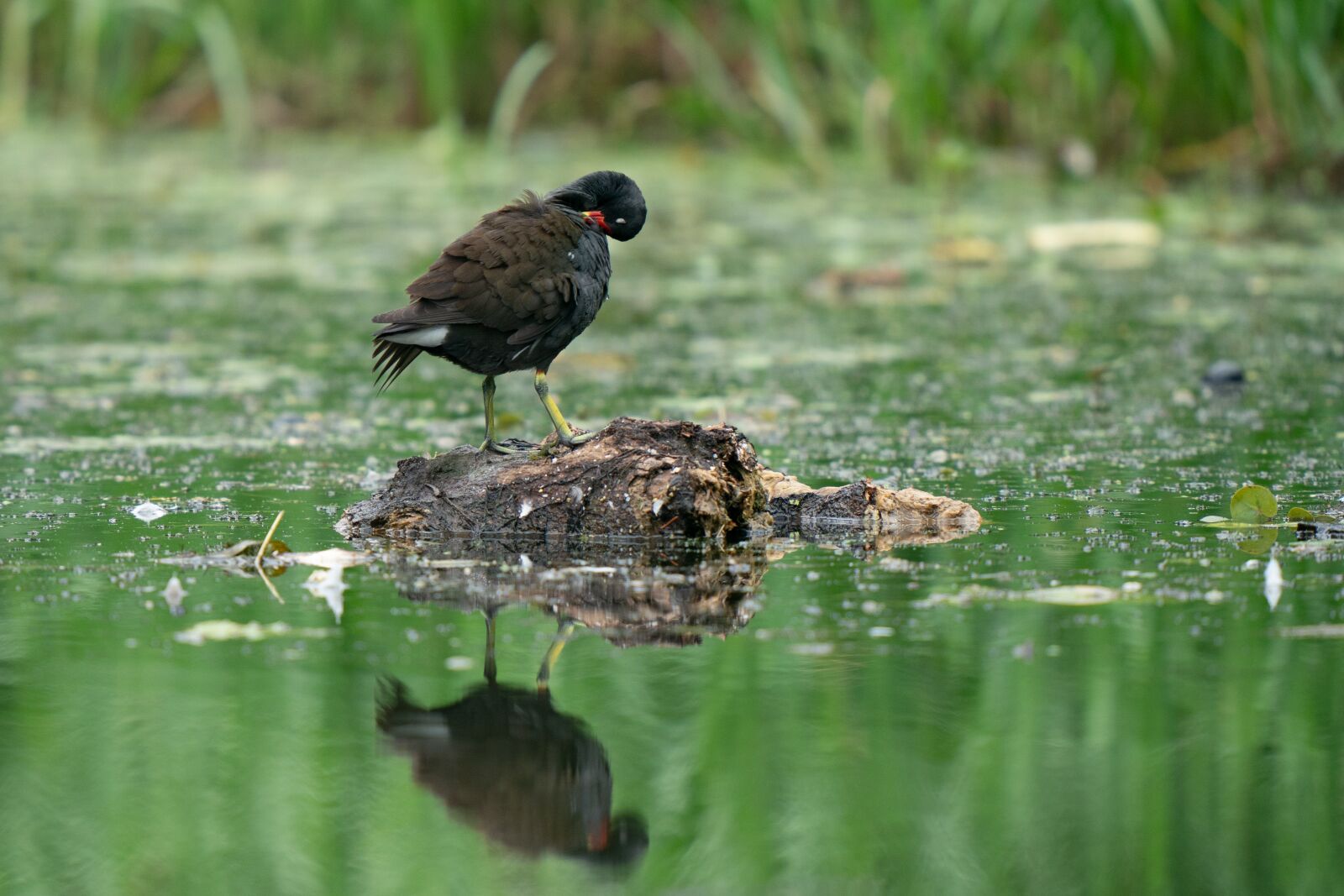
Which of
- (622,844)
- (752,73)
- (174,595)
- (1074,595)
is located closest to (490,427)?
(174,595)

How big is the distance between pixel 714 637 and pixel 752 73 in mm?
10090

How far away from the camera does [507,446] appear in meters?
4.60

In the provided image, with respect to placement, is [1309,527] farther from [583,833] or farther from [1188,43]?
[1188,43]

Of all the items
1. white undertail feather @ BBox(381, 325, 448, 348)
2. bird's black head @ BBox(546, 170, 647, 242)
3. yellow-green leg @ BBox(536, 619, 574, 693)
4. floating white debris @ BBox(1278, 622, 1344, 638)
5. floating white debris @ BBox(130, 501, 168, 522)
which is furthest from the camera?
bird's black head @ BBox(546, 170, 647, 242)

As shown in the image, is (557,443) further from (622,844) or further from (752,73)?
(752,73)

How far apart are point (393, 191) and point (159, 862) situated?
393 inches

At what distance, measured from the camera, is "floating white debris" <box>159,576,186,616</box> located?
350cm

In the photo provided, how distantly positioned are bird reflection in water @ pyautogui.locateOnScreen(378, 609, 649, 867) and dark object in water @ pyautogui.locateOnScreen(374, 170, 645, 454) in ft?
4.14

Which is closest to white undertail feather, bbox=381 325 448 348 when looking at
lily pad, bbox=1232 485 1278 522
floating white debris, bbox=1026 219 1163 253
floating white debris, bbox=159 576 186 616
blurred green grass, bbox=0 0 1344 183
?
floating white debris, bbox=159 576 186 616

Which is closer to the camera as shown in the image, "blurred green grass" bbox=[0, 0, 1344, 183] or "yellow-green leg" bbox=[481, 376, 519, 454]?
"yellow-green leg" bbox=[481, 376, 519, 454]

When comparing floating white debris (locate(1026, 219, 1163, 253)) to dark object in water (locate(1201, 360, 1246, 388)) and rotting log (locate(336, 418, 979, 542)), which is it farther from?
rotting log (locate(336, 418, 979, 542))

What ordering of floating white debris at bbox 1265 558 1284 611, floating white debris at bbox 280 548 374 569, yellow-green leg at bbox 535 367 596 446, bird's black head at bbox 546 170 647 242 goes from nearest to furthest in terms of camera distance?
floating white debris at bbox 1265 558 1284 611 < floating white debris at bbox 280 548 374 569 < yellow-green leg at bbox 535 367 596 446 < bird's black head at bbox 546 170 647 242

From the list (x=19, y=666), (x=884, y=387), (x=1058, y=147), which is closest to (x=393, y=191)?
(x=1058, y=147)

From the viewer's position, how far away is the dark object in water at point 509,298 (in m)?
4.12
